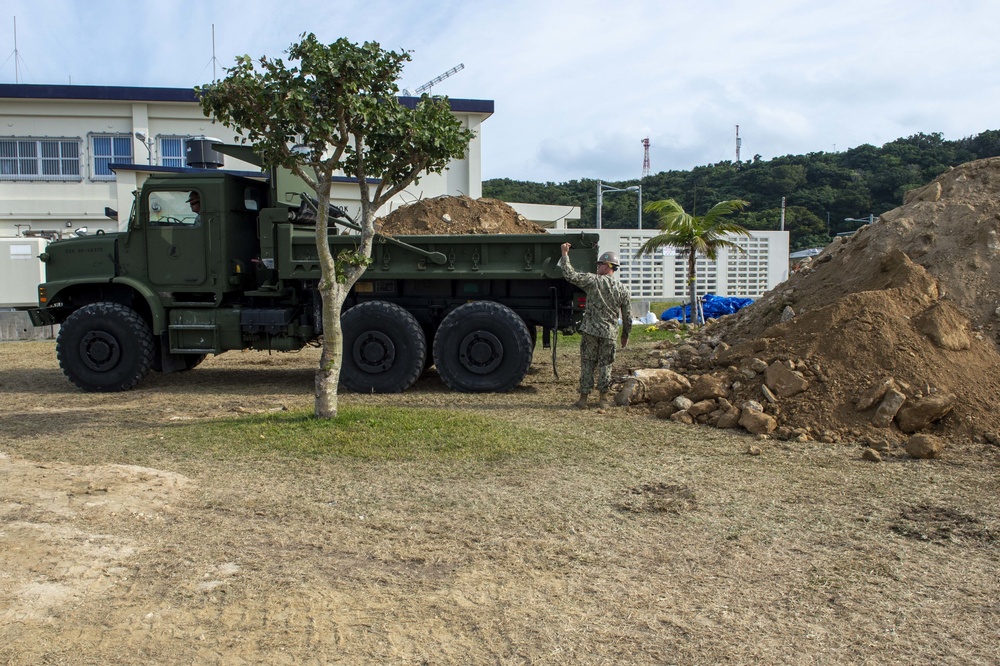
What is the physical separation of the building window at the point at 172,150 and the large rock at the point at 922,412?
2506 centimetres

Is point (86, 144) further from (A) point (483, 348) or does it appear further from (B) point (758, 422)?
(B) point (758, 422)

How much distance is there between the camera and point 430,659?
3500 mm

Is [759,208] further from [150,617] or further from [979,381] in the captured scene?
[150,617]

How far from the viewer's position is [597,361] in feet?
30.2

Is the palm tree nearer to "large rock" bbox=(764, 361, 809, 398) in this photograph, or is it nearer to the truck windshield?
"large rock" bbox=(764, 361, 809, 398)

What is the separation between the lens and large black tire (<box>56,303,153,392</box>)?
10.5 m

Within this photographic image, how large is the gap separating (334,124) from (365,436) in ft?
9.18

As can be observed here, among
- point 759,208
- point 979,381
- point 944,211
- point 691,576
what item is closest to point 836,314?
point 979,381

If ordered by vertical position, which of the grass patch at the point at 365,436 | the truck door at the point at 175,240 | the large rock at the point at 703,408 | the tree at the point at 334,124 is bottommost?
the grass patch at the point at 365,436

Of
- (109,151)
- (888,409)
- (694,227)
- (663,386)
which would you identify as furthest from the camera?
(109,151)

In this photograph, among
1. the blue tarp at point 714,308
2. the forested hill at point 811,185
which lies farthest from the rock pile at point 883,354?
the forested hill at point 811,185

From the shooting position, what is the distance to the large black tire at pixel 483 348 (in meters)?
9.93

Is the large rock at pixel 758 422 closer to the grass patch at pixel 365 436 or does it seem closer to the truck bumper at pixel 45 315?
the grass patch at pixel 365 436

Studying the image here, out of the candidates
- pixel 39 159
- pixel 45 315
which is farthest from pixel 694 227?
pixel 39 159
